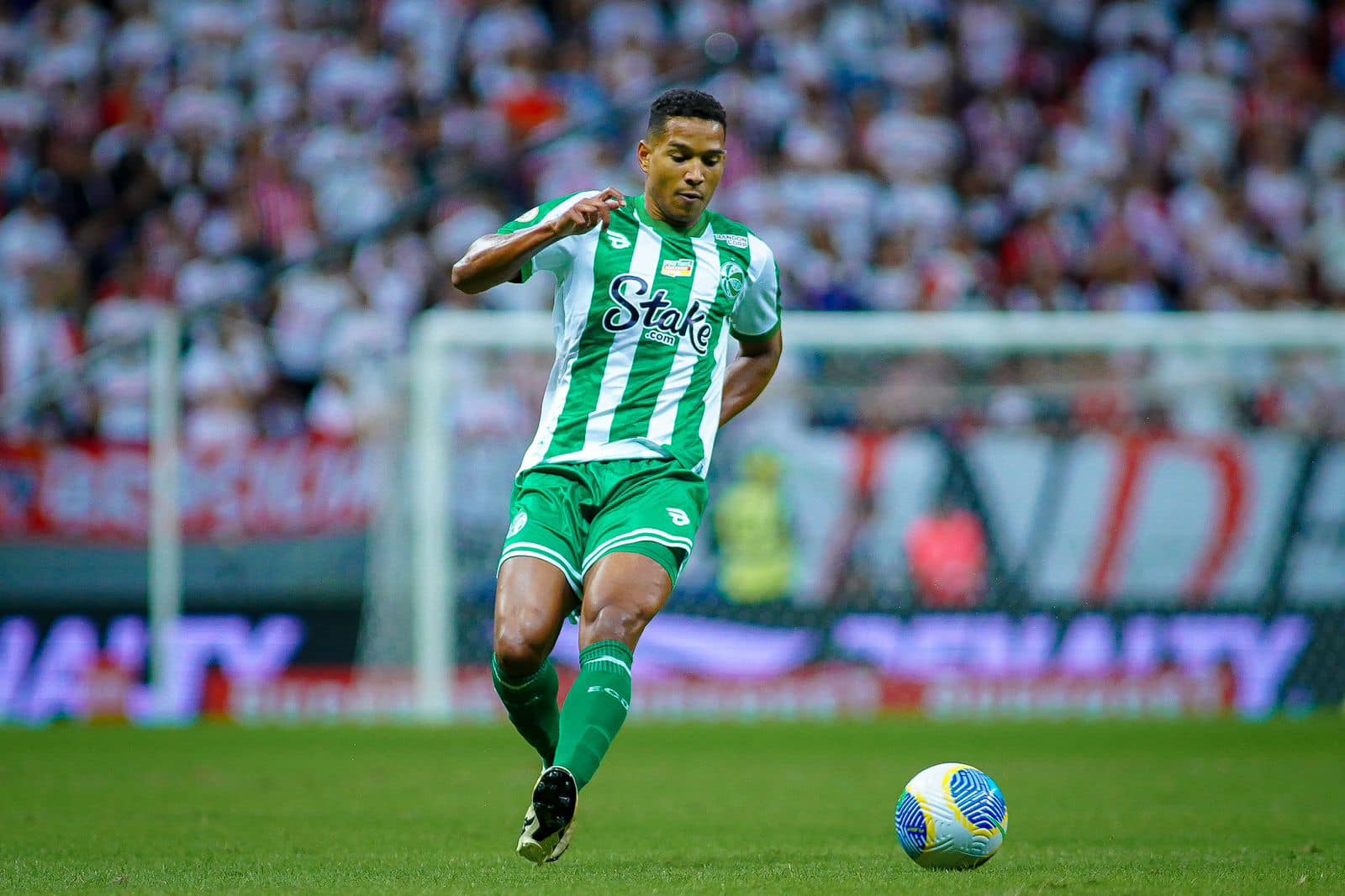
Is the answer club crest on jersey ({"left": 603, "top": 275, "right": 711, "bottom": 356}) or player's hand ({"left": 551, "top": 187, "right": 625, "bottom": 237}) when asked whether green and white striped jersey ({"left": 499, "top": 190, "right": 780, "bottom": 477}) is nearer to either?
club crest on jersey ({"left": 603, "top": 275, "right": 711, "bottom": 356})

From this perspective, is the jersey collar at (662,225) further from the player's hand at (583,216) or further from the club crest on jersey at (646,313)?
the player's hand at (583,216)

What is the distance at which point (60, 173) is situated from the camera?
16266 mm

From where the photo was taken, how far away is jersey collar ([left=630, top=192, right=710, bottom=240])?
5848 mm

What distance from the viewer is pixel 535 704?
569 centimetres

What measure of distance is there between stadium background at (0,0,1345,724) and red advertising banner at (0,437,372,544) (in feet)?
0.09

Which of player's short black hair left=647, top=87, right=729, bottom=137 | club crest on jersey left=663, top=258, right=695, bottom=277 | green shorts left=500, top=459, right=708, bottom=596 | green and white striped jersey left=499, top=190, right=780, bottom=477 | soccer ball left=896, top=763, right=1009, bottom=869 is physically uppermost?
player's short black hair left=647, top=87, right=729, bottom=137

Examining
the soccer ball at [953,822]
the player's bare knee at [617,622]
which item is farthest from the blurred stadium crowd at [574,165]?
the soccer ball at [953,822]

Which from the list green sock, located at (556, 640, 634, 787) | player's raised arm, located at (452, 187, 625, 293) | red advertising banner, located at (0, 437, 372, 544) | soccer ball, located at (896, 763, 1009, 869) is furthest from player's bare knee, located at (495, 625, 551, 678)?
red advertising banner, located at (0, 437, 372, 544)

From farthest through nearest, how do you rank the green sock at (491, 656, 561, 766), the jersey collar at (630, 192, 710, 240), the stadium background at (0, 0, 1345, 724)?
the stadium background at (0, 0, 1345, 724), the jersey collar at (630, 192, 710, 240), the green sock at (491, 656, 561, 766)

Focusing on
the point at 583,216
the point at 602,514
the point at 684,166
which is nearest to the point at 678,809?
the point at 602,514

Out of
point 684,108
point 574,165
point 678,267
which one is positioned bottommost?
point 574,165

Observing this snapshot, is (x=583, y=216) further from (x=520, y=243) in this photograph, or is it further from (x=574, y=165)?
(x=574, y=165)

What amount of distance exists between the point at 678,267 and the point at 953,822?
6.39 ft

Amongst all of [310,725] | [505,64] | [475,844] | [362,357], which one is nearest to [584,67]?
[505,64]
